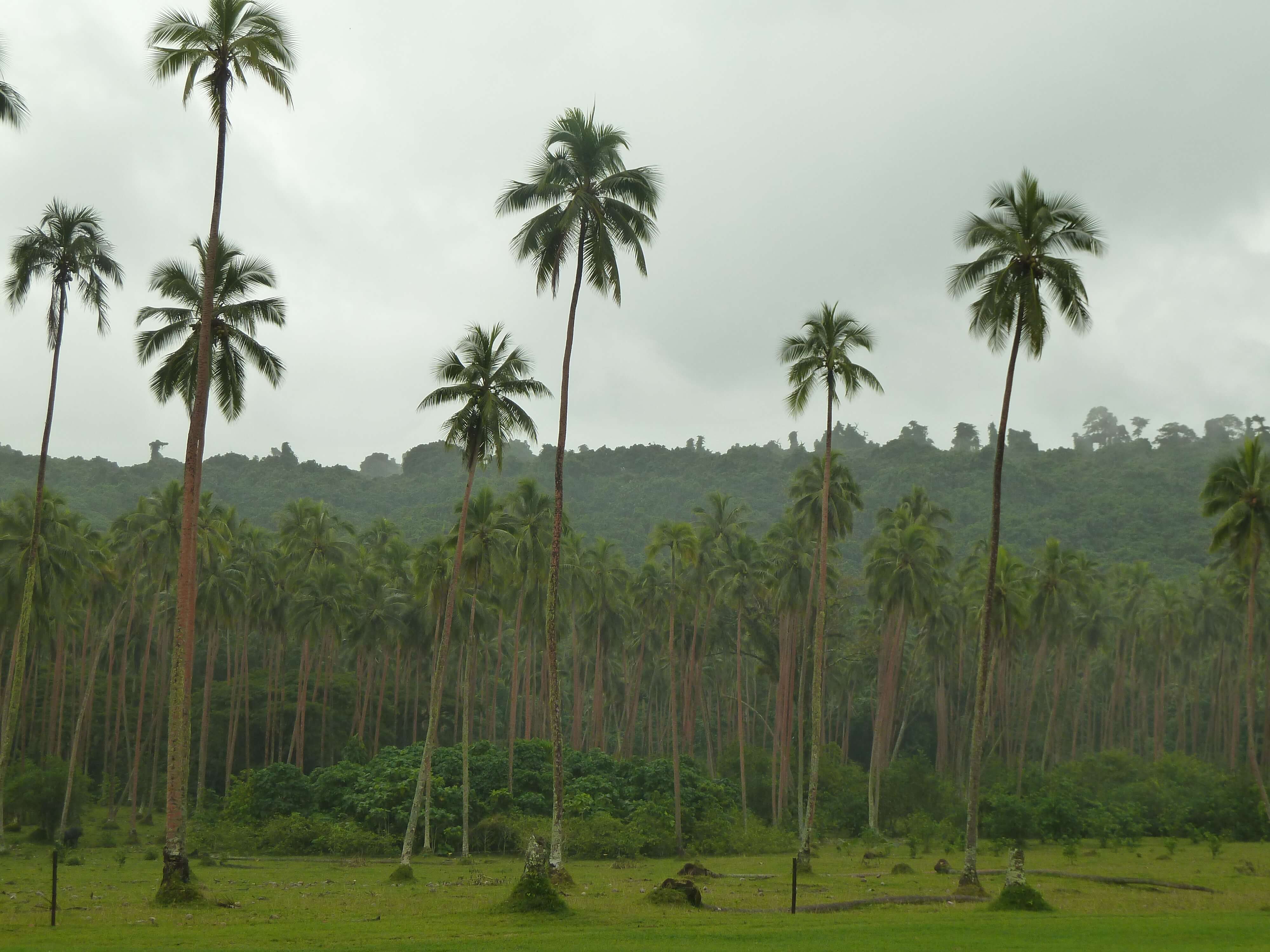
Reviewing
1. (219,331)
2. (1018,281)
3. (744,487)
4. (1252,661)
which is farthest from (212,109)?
(744,487)

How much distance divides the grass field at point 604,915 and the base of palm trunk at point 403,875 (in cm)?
41

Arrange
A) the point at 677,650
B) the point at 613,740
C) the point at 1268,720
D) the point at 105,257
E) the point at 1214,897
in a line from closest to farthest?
the point at 1214,897, the point at 105,257, the point at 1268,720, the point at 677,650, the point at 613,740

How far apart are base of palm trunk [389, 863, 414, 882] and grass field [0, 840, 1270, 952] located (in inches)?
16.2

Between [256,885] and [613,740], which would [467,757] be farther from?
[613,740]

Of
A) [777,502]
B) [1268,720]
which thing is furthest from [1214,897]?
[777,502]

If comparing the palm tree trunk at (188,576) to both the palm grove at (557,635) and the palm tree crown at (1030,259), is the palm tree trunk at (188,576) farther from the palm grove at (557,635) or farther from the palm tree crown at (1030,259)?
the palm tree crown at (1030,259)

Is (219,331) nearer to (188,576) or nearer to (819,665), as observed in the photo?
(188,576)

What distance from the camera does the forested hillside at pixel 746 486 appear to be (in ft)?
367

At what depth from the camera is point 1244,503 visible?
1709 inches

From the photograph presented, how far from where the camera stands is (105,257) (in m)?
34.3

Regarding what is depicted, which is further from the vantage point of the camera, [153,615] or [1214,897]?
[153,615]

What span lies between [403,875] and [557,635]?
906cm

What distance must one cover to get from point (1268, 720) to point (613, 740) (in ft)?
173

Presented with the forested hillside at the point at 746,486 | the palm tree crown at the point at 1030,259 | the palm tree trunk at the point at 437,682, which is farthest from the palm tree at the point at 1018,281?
the forested hillside at the point at 746,486
